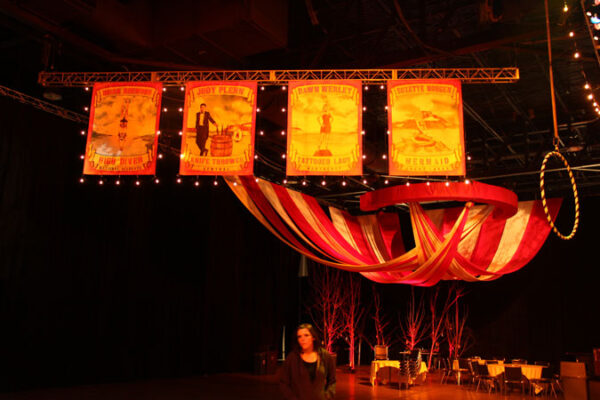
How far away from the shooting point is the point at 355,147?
217 inches

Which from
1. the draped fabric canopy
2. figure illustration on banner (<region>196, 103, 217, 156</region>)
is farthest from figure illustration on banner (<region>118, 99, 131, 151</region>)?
the draped fabric canopy

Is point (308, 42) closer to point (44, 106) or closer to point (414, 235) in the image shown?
point (414, 235)

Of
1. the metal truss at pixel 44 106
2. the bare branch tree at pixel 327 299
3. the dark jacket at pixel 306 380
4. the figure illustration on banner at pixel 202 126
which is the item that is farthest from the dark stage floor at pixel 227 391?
the dark jacket at pixel 306 380

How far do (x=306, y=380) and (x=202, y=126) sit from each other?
136 inches

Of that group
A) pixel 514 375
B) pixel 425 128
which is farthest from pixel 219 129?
pixel 514 375

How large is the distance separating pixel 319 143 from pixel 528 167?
598cm

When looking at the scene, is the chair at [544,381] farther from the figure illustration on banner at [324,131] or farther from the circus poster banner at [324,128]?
the figure illustration on banner at [324,131]

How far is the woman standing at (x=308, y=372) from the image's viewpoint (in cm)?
307

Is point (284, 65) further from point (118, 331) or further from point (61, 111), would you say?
point (118, 331)

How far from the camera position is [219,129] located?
18.8 ft

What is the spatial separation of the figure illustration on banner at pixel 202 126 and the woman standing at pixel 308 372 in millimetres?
3054

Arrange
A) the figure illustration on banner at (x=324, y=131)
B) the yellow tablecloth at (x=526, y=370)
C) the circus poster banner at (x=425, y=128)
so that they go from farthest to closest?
the yellow tablecloth at (x=526, y=370), the figure illustration on banner at (x=324, y=131), the circus poster banner at (x=425, y=128)

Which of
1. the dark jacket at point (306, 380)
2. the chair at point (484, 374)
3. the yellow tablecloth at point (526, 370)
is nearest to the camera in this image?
the dark jacket at point (306, 380)

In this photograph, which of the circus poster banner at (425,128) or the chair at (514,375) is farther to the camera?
the chair at (514,375)
